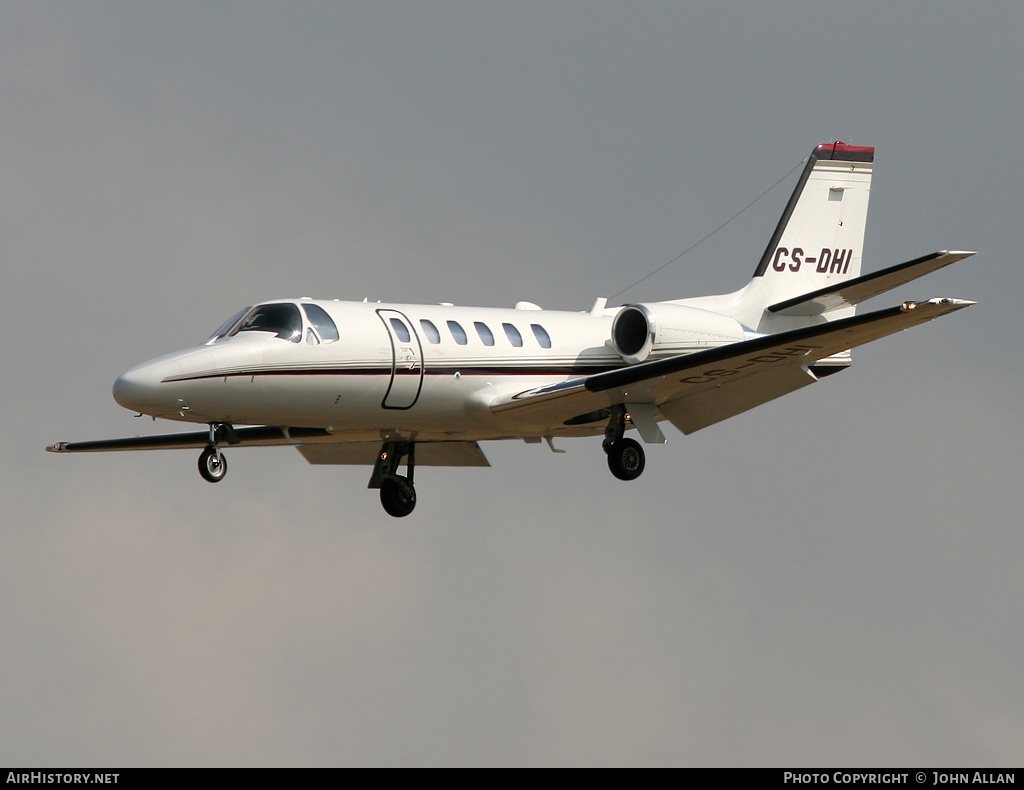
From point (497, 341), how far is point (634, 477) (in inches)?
127

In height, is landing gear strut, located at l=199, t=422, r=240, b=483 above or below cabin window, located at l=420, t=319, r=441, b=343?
below

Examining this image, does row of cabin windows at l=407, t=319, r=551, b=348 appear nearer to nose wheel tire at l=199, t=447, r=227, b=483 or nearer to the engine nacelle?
the engine nacelle

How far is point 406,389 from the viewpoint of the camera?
27344 mm

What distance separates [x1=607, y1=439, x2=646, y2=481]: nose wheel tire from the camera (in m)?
28.9

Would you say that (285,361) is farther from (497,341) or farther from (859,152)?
(859,152)

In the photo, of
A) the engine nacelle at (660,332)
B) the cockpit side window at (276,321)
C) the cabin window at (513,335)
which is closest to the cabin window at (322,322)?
the cockpit side window at (276,321)

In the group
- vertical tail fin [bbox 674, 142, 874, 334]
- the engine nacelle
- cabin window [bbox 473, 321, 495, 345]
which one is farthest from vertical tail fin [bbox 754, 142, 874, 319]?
cabin window [bbox 473, 321, 495, 345]

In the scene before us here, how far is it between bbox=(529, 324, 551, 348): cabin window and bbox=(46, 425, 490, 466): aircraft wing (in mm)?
3044

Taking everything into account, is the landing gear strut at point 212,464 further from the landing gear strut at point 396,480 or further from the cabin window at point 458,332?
the landing gear strut at point 396,480

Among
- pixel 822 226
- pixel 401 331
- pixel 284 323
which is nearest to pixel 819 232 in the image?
pixel 822 226

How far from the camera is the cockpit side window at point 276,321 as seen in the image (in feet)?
87.0

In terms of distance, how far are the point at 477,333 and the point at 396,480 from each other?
382 centimetres
